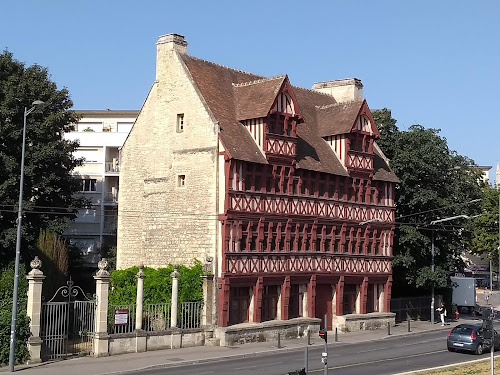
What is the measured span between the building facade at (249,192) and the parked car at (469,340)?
408 inches

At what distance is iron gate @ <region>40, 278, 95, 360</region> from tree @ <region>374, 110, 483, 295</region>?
85.7 feet

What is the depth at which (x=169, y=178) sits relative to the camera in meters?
43.2

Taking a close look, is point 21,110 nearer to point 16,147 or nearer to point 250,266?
point 16,147

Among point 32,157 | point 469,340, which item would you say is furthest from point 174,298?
point 469,340

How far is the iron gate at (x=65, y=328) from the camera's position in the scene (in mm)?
31453

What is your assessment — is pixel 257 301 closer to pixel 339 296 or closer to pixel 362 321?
pixel 339 296

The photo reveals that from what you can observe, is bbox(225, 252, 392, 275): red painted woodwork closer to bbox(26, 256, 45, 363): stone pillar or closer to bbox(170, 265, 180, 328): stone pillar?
bbox(170, 265, 180, 328): stone pillar

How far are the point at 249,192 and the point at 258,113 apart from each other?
15.0 ft

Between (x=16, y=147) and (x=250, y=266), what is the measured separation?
48.1 feet

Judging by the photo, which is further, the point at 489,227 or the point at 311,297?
the point at 489,227

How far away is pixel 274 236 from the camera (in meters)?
42.5

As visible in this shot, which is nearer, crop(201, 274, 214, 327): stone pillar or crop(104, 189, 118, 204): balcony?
crop(201, 274, 214, 327): stone pillar

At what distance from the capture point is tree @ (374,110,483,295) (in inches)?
2087

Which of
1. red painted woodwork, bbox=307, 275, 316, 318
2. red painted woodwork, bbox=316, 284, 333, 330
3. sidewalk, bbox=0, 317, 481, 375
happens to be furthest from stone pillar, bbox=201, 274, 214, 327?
red painted woodwork, bbox=316, 284, 333, 330
